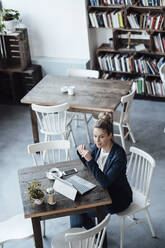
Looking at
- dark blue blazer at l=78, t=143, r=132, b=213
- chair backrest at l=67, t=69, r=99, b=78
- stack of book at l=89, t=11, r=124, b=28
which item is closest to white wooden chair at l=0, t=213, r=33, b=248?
dark blue blazer at l=78, t=143, r=132, b=213

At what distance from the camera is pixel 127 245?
13.4ft

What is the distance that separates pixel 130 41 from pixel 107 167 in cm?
345

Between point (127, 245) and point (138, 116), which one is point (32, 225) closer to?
point (127, 245)

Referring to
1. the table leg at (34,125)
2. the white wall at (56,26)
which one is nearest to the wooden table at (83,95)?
the table leg at (34,125)

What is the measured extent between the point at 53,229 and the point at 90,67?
318cm

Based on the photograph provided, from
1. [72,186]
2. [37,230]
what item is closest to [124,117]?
[72,186]

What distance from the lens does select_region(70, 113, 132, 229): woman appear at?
11.8 ft

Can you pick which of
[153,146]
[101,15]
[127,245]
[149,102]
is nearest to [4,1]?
[101,15]

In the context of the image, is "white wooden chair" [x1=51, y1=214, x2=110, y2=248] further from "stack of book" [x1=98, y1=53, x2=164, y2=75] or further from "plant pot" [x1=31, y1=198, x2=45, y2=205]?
"stack of book" [x1=98, y1=53, x2=164, y2=75]

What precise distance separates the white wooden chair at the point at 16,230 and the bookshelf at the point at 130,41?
3.49 meters

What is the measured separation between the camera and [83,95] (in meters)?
5.32

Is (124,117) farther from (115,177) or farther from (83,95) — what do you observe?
(115,177)

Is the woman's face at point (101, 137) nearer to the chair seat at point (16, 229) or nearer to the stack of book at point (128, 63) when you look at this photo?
the chair seat at point (16, 229)

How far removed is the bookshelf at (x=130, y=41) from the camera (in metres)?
6.20
